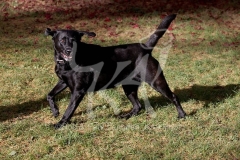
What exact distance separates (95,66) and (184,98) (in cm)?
259

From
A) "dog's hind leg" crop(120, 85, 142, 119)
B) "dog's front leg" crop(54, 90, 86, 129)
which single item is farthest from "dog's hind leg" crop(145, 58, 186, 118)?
"dog's front leg" crop(54, 90, 86, 129)

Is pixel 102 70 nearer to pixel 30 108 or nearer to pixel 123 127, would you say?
pixel 123 127

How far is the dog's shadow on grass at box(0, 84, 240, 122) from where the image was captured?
7320 millimetres

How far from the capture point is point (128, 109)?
A: 7.66m

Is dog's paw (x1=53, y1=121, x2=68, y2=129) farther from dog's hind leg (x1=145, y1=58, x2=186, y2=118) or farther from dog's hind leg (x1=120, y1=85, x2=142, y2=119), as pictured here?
dog's hind leg (x1=145, y1=58, x2=186, y2=118)

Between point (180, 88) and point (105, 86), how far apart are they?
2784 mm

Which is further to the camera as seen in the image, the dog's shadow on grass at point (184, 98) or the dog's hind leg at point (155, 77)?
the dog's shadow on grass at point (184, 98)

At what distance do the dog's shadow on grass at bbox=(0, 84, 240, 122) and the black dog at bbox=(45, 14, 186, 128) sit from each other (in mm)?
691

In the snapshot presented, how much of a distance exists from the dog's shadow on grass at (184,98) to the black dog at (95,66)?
69cm

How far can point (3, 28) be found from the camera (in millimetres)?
14695

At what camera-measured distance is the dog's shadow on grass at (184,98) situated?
7.32 meters

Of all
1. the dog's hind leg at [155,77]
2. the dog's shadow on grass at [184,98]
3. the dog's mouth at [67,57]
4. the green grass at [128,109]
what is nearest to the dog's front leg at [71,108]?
the green grass at [128,109]

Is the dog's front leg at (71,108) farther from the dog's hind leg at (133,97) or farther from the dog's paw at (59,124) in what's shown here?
the dog's hind leg at (133,97)

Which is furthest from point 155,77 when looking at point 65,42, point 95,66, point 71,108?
point 65,42
